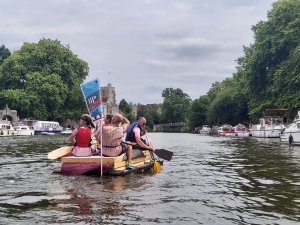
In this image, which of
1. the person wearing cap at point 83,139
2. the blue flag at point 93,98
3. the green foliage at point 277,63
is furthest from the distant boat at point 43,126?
the blue flag at point 93,98

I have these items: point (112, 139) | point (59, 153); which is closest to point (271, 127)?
point (59, 153)

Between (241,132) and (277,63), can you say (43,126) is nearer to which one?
(241,132)

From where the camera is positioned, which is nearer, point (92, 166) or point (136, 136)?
point (92, 166)

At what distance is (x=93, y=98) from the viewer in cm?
1466

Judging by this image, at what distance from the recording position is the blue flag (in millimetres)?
14586

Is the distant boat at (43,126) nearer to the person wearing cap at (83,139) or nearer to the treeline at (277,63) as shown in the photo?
the treeline at (277,63)

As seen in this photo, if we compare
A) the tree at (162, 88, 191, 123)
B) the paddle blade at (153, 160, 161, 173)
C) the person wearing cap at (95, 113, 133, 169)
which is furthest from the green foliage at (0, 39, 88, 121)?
the tree at (162, 88, 191, 123)

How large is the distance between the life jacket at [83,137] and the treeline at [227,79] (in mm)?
37197

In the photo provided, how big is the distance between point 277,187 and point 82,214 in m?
6.09

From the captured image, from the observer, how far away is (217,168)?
1778cm

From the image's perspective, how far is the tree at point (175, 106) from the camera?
612 feet

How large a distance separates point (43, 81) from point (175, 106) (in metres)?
112

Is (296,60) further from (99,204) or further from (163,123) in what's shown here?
(163,123)

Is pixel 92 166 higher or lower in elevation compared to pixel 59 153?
lower
